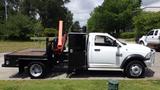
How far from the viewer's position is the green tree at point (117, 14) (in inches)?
3364

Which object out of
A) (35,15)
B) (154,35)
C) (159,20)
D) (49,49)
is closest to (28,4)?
(35,15)

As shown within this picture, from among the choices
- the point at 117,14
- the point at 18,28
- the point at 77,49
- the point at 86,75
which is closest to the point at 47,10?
the point at 117,14

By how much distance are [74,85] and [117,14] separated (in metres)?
75.0

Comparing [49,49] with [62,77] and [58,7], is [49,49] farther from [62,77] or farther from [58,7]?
[58,7]

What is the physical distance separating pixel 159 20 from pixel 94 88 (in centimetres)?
3741

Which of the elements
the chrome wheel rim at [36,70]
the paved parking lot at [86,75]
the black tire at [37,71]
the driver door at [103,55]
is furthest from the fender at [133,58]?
the chrome wheel rim at [36,70]

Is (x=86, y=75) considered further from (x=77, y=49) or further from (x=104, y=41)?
(x=104, y=41)

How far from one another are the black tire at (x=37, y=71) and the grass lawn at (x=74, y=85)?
45.2 inches

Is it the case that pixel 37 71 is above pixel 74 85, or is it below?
above

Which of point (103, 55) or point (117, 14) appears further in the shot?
point (117, 14)

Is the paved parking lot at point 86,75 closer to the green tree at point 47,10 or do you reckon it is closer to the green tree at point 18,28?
the green tree at point 18,28

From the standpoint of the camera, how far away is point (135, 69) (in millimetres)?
15312

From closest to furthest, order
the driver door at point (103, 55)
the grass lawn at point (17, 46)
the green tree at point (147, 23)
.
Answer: the driver door at point (103, 55), the grass lawn at point (17, 46), the green tree at point (147, 23)

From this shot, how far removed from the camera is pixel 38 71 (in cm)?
1538
